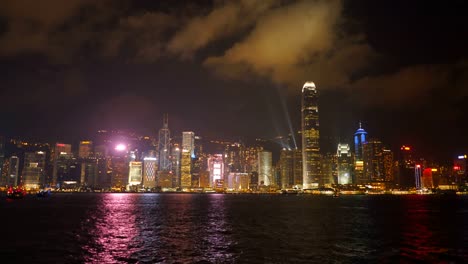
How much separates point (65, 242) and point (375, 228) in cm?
4426

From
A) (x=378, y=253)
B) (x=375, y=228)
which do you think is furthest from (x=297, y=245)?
(x=375, y=228)

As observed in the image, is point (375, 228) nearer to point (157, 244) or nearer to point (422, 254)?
point (422, 254)

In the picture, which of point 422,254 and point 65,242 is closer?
point 422,254

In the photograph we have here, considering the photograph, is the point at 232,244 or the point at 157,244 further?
the point at 232,244

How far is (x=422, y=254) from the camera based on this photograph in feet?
127

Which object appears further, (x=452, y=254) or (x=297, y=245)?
(x=297, y=245)

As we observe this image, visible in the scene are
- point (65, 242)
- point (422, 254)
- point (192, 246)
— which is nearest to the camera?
point (422, 254)

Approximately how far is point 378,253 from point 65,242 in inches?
1362

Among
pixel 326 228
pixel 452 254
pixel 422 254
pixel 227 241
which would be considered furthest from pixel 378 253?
pixel 326 228

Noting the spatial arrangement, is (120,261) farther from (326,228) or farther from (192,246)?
(326,228)

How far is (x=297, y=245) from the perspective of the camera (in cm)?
4344

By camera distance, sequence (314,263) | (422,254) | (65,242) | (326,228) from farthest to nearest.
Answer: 1. (326,228)
2. (65,242)
3. (422,254)
4. (314,263)

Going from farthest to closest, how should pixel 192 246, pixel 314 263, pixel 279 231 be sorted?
pixel 279 231 < pixel 192 246 < pixel 314 263

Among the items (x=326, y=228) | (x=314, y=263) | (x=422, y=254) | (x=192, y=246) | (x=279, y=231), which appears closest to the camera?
(x=314, y=263)
